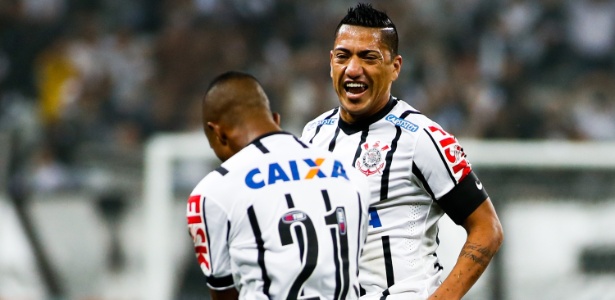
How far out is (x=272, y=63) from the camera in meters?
12.1

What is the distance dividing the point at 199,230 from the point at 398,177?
92 centimetres

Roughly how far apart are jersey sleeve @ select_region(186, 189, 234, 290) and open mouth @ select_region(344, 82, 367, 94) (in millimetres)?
960

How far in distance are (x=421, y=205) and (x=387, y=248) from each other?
22cm

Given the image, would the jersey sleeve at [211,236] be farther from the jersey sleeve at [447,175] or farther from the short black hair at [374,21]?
the short black hair at [374,21]

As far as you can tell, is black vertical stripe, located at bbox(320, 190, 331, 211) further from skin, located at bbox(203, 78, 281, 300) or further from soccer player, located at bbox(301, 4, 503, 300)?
soccer player, located at bbox(301, 4, 503, 300)

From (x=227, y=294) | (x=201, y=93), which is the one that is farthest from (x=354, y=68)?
(x=201, y=93)

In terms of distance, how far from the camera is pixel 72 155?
10641 millimetres

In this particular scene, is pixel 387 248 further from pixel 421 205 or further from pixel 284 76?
pixel 284 76

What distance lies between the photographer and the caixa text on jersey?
12.1 feet

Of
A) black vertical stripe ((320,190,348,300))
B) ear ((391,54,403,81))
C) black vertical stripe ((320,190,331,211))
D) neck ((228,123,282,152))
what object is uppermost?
ear ((391,54,403,81))

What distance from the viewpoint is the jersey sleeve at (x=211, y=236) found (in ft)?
12.0

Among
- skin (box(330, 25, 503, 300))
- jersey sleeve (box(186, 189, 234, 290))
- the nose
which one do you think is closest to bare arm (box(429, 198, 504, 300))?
skin (box(330, 25, 503, 300))

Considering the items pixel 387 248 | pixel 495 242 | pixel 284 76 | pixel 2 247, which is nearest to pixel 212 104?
pixel 387 248

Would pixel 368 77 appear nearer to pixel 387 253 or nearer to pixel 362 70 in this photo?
pixel 362 70
